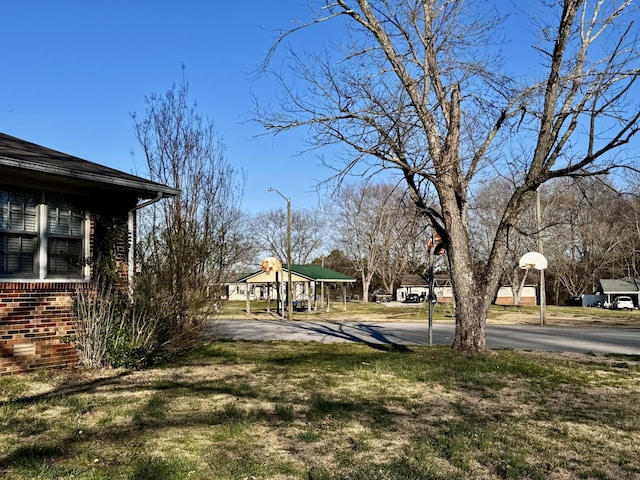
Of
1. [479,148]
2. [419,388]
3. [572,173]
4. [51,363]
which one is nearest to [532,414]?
[419,388]

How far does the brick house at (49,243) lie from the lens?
8398 mm

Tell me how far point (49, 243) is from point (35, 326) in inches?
52.6

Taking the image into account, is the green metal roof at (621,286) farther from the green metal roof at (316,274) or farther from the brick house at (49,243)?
the brick house at (49,243)

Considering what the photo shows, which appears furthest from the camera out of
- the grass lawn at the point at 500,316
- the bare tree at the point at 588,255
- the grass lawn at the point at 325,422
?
the bare tree at the point at 588,255

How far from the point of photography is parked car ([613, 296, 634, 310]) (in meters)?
45.6

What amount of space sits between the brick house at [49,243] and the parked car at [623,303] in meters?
45.1

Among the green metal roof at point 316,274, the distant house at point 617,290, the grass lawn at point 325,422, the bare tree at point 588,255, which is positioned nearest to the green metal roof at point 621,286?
the distant house at point 617,290

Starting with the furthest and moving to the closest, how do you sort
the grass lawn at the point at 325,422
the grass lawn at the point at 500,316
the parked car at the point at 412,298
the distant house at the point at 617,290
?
the parked car at the point at 412,298 < the distant house at the point at 617,290 < the grass lawn at the point at 500,316 < the grass lawn at the point at 325,422

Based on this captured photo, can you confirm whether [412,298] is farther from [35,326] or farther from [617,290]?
[35,326]

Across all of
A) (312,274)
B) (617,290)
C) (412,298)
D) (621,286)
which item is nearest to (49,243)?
(312,274)

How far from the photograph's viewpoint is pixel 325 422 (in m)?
5.91

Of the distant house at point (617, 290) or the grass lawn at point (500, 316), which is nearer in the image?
the grass lawn at point (500, 316)

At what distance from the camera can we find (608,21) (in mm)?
10227

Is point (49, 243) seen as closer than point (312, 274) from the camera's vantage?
Yes
